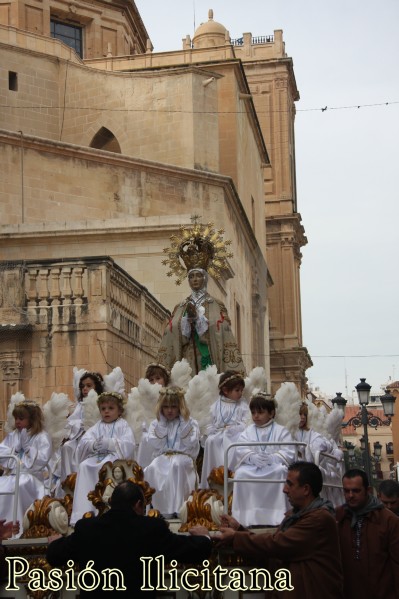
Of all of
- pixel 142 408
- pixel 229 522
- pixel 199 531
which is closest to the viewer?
pixel 199 531

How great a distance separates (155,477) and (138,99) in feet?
99.1

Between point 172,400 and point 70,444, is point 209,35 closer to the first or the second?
point 70,444

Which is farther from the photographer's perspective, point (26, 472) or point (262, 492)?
point (26, 472)

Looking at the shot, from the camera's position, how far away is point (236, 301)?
123 feet

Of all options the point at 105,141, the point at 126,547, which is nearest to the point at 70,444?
the point at 126,547

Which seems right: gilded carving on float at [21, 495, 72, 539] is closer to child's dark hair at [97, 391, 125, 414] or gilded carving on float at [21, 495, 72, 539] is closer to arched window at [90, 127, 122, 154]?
child's dark hair at [97, 391, 125, 414]

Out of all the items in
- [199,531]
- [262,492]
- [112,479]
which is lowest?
[199,531]

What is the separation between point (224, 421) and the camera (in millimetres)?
11992

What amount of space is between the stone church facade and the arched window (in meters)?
0.06

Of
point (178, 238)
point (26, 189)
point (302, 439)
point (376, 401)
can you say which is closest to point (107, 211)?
point (26, 189)

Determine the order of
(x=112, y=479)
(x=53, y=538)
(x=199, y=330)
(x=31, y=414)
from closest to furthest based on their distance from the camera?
(x=53, y=538) → (x=112, y=479) → (x=31, y=414) → (x=199, y=330)

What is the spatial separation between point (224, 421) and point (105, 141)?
31.0 metres

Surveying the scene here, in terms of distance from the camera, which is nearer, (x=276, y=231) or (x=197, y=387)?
(x=197, y=387)

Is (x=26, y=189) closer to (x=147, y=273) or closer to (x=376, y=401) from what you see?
(x=147, y=273)
